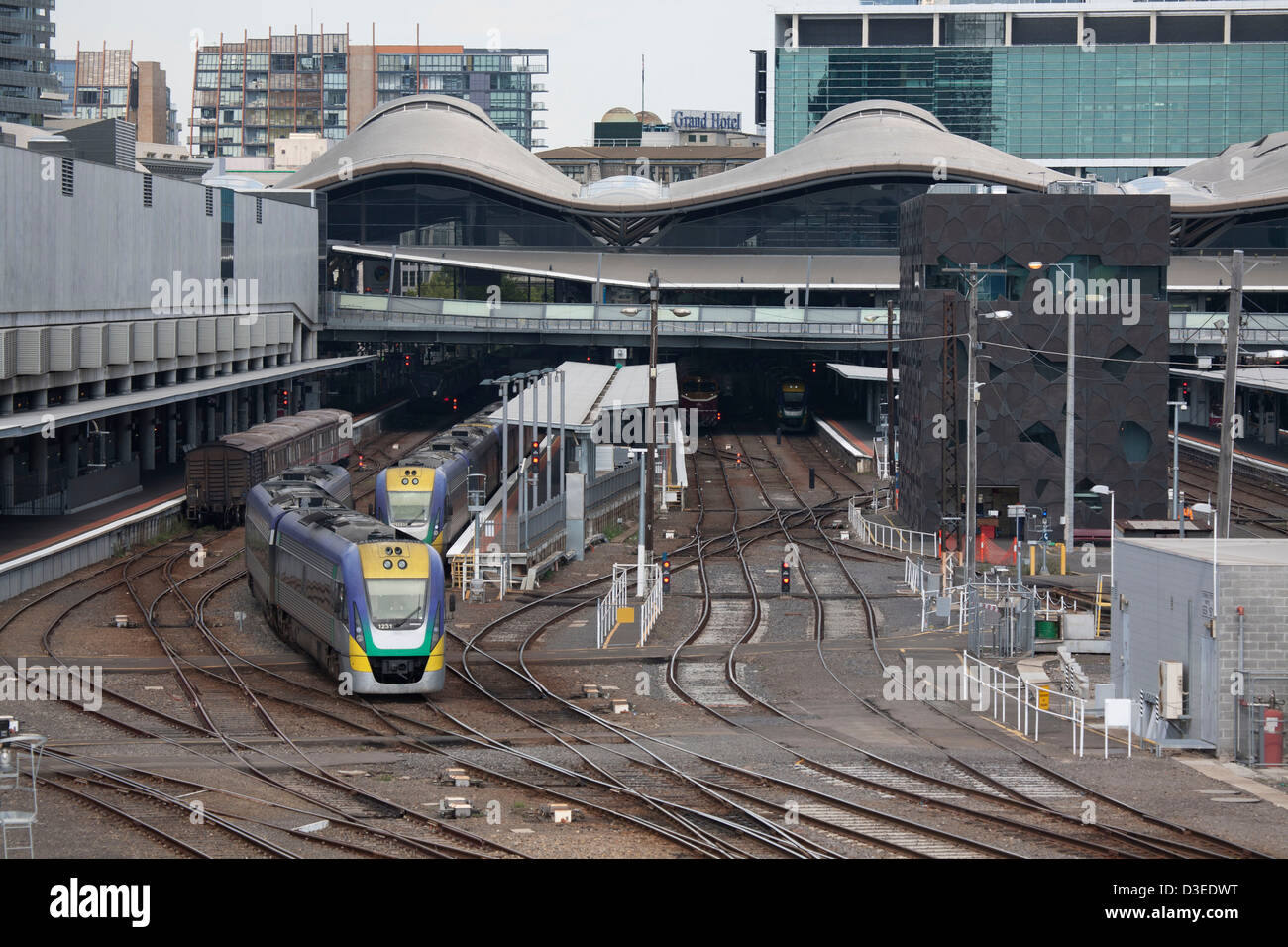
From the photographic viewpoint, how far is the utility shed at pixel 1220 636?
77.5 feet

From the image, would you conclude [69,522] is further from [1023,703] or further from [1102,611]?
[1023,703]

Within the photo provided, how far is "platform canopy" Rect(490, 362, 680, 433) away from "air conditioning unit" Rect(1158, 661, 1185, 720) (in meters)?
23.5

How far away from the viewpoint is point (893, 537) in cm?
5234

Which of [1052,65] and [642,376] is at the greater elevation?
[1052,65]

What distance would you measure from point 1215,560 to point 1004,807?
6105 mm

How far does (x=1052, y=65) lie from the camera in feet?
585

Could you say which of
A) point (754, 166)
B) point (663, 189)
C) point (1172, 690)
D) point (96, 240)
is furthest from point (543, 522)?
point (663, 189)

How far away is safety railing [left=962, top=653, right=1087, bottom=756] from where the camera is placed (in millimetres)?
25922

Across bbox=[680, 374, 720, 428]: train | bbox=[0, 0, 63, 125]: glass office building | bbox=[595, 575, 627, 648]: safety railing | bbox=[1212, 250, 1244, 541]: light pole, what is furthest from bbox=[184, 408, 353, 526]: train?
bbox=[0, 0, 63, 125]: glass office building

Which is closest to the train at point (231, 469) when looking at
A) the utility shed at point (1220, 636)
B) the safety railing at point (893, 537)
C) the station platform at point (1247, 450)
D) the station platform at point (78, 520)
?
the station platform at point (78, 520)

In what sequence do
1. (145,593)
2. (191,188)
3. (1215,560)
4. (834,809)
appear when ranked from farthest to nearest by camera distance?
(191,188) → (145,593) → (1215,560) → (834,809)
